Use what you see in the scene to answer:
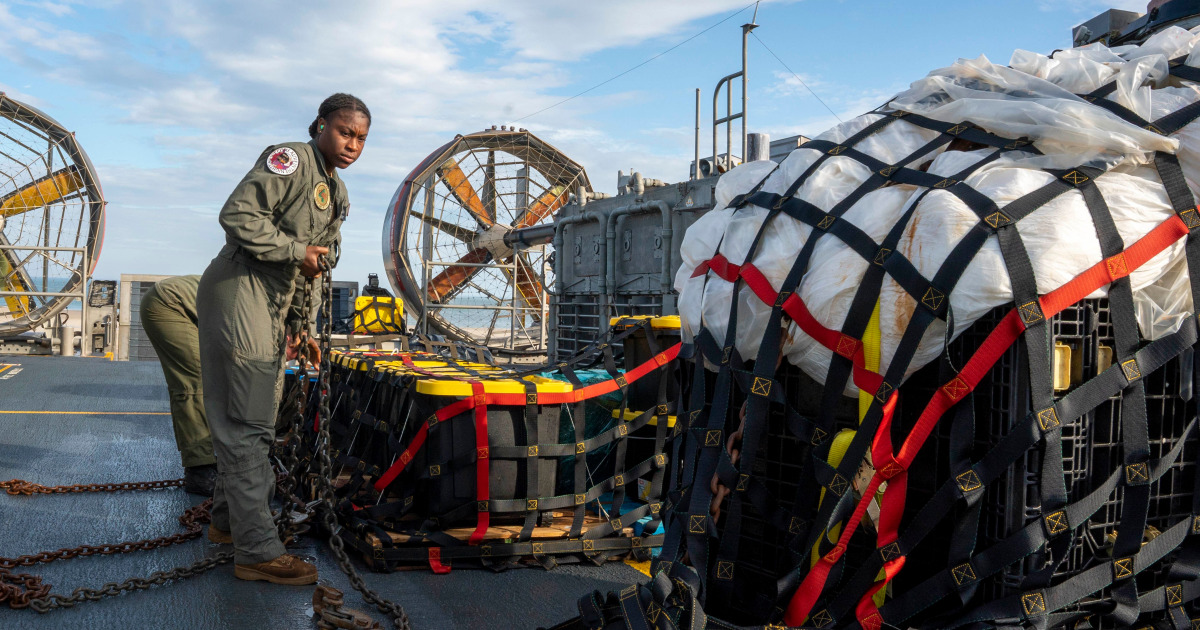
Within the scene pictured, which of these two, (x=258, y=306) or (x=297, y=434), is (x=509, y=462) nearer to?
(x=297, y=434)

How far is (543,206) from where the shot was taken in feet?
68.1

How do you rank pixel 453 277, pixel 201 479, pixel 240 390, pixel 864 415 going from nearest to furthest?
pixel 864 415 < pixel 240 390 < pixel 201 479 < pixel 453 277

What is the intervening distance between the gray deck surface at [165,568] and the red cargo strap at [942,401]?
3.91 ft

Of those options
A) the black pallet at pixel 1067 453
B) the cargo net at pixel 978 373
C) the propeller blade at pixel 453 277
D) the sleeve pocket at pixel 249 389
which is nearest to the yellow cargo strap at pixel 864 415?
the cargo net at pixel 978 373

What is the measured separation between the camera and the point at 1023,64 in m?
2.77

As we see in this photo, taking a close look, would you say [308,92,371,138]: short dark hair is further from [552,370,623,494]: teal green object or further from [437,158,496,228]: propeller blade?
[437,158,496,228]: propeller blade

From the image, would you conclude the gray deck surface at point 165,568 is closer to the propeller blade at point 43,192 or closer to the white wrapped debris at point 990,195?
the white wrapped debris at point 990,195

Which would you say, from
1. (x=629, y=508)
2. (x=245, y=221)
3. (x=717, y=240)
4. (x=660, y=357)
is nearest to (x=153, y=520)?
(x=245, y=221)

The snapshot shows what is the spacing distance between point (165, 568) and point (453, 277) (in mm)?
17490

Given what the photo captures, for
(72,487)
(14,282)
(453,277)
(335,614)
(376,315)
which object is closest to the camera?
(335,614)

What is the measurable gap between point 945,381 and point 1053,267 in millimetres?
412

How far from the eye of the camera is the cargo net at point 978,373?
2135 mm

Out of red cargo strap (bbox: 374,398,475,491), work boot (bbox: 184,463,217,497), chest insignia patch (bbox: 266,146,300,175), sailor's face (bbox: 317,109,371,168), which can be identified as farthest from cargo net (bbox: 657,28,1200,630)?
work boot (bbox: 184,463,217,497)

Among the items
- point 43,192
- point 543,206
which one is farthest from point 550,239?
point 43,192
